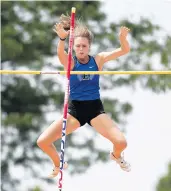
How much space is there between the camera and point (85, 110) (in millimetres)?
8078

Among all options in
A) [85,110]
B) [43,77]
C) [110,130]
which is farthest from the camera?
[43,77]

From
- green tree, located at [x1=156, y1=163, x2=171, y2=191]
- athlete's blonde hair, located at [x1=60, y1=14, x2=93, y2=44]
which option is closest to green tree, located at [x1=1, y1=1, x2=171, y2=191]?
green tree, located at [x1=156, y1=163, x2=171, y2=191]

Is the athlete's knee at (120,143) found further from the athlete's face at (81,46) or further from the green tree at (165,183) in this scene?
the green tree at (165,183)

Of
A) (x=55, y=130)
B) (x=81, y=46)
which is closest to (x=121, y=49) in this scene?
(x=81, y=46)

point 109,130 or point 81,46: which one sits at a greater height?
point 81,46

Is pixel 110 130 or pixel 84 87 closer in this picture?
pixel 110 130

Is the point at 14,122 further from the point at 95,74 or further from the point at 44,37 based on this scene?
the point at 95,74

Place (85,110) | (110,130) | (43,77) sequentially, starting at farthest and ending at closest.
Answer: (43,77)
(85,110)
(110,130)

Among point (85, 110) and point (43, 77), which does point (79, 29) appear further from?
point (43, 77)

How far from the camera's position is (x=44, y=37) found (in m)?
18.3

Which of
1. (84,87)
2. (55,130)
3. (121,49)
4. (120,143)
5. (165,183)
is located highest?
(121,49)

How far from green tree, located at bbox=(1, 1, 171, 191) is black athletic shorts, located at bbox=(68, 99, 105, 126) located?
9.47m

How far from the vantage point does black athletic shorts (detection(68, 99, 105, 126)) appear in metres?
8.08

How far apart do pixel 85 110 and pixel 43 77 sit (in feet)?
32.8
